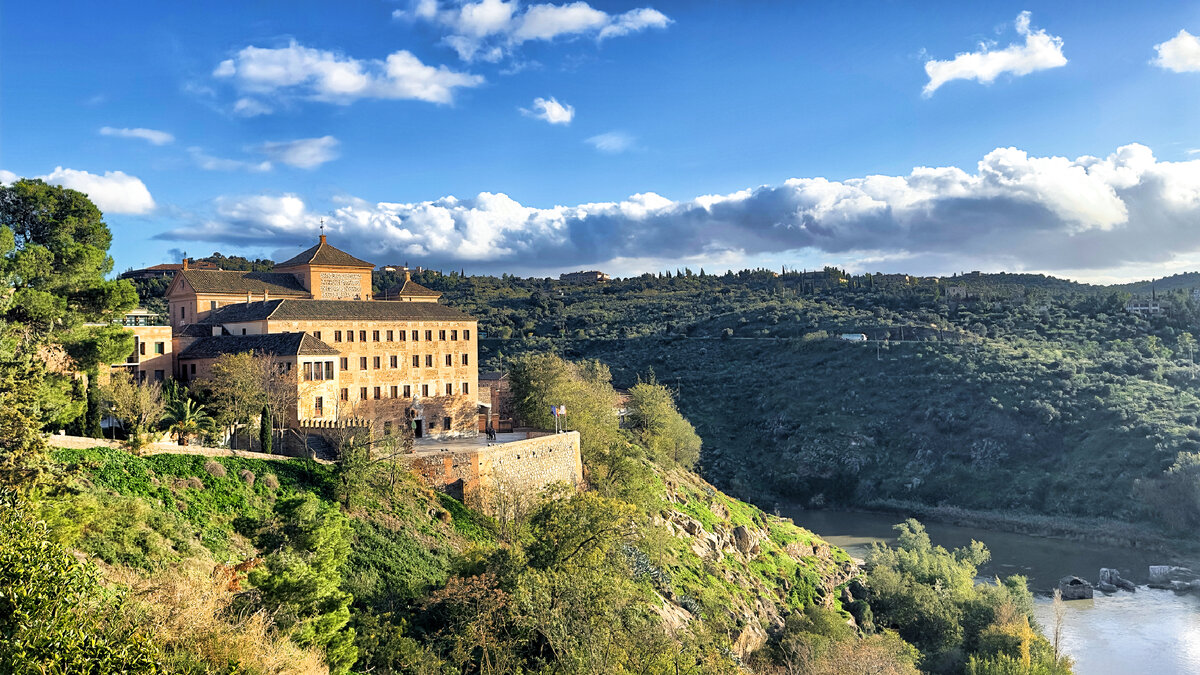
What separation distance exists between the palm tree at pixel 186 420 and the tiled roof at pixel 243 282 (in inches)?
474

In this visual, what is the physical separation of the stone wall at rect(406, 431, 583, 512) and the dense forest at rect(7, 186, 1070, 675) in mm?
815

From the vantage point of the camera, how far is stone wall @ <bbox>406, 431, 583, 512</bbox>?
1179 inches

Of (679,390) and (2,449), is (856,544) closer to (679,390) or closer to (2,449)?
(679,390)

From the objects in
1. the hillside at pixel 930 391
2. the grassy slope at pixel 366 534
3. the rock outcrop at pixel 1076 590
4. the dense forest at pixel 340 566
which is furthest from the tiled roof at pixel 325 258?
the rock outcrop at pixel 1076 590

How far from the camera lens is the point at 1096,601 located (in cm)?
4512

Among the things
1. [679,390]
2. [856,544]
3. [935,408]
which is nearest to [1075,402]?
[935,408]

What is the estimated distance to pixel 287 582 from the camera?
15875 millimetres

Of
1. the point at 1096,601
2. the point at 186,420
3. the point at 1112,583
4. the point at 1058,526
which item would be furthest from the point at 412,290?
the point at 1058,526

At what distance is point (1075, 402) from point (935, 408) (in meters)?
11.2

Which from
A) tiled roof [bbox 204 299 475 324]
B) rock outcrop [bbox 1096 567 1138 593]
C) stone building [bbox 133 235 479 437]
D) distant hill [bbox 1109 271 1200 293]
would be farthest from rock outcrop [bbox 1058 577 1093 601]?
distant hill [bbox 1109 271 1200 293]

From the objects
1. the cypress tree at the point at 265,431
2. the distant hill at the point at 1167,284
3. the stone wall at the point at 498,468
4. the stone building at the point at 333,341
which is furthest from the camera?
the distant hill at the point at 1167,284

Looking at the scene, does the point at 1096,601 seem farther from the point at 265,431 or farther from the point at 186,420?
the point at 186,420

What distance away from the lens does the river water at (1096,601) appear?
37.4 m

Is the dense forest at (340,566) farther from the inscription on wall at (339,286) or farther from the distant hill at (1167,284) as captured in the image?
the distant hill at (1167,284)
